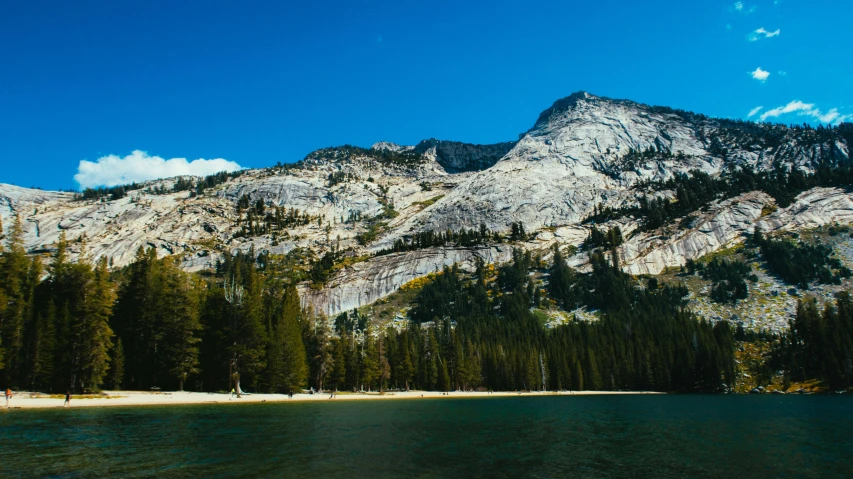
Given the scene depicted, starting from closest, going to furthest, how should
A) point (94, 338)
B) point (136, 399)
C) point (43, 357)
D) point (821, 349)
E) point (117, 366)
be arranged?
1. point (136, 399)
2. point (94, 338)
3. point (43, 357)
4. point (117, 366)
5. point (821, 349)

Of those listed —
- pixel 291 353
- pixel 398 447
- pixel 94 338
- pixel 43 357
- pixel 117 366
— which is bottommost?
pixel 398 447

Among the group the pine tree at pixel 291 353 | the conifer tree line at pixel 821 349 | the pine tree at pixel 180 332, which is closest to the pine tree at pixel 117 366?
the pine tree at pixel 180 332

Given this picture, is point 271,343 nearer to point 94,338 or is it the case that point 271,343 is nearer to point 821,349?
point 94,338

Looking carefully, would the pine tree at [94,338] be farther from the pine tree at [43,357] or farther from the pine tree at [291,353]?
the pine tree at [291,353]

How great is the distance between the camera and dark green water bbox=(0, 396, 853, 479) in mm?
20734

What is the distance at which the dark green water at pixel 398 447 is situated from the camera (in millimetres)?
20734

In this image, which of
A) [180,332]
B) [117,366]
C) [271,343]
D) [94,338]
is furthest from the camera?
[271,343]

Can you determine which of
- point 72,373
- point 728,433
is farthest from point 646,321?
point 72,373

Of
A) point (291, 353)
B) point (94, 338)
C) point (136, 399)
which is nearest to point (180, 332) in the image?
point (94, 338)

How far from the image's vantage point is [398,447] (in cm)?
2780

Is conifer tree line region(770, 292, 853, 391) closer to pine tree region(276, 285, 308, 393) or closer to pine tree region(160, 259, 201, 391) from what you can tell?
pine tree region(276, 285, 308, 393)

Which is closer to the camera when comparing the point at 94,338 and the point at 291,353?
the point at 94,338

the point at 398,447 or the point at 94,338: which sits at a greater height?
the point at 94,338

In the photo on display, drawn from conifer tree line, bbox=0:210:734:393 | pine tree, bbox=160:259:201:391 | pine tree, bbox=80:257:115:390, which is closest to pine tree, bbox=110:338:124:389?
conifer tree line, bbox=0:210:734:393
